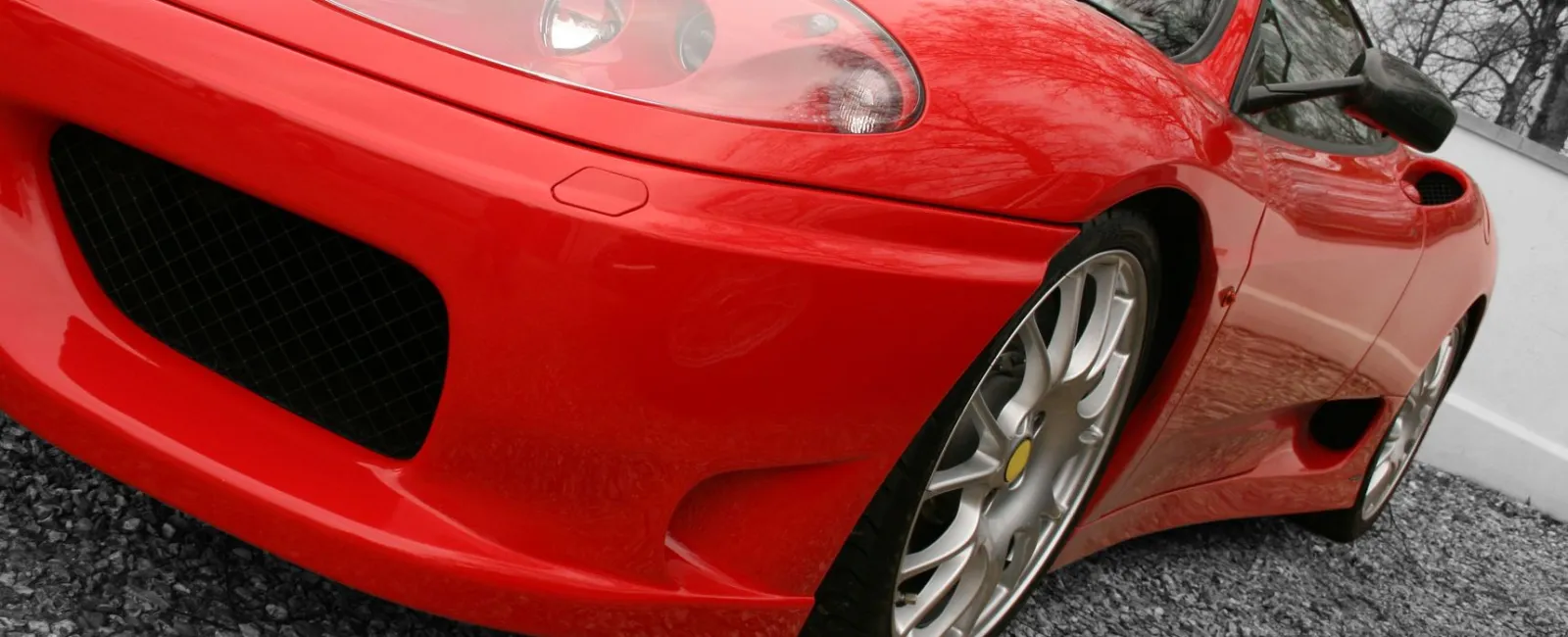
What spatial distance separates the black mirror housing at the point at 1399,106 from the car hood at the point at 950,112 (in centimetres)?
41

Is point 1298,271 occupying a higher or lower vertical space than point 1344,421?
higher

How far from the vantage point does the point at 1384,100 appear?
2.30 meters

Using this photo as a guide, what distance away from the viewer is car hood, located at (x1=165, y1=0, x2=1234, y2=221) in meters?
1.46

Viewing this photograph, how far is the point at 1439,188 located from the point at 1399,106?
110cm

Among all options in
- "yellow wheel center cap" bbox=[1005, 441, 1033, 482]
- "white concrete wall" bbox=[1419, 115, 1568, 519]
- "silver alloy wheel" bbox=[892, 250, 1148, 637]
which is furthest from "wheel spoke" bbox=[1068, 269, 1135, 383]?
"white concrete wall" bbox=[1419, 115, 1568, 519]

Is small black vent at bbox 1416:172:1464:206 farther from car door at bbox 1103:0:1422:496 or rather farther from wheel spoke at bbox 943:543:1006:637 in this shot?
wheel spoke at bbox 943:543:1006:637

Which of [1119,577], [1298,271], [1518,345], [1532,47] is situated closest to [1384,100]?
[1298,271]

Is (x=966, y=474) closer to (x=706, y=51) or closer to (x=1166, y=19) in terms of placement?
(x=706, y=51)

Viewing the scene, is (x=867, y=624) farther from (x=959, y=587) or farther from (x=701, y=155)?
(x=701, y=155)

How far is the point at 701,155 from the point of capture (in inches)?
57.4

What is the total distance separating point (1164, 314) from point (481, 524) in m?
1.23

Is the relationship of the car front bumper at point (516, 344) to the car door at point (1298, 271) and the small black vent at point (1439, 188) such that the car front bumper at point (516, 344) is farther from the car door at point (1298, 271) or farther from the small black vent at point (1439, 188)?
the small black vent at point (1439, 188)

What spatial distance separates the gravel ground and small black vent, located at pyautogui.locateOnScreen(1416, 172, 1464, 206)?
105 centimetres

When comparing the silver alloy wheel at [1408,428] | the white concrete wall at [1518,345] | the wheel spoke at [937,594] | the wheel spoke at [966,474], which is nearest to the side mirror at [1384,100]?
the wheel spoke at [966,474]
